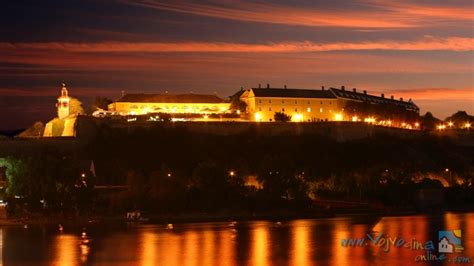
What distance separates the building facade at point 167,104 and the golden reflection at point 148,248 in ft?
74.2

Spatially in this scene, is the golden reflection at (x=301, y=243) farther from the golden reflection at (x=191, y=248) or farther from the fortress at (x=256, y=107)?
the fortress at (x=256, y=107)

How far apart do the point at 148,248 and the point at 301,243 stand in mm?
4997

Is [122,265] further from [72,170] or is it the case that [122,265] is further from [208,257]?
[72,170]

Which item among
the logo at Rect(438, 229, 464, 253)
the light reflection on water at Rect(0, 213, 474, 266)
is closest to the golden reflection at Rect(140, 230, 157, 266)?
the light reflection on water at Rect(0, 213, 474, 266)

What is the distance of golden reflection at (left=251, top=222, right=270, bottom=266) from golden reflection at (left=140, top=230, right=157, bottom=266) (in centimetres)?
296

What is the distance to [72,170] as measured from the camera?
3681 centimetres

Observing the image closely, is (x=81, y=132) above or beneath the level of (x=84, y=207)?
above

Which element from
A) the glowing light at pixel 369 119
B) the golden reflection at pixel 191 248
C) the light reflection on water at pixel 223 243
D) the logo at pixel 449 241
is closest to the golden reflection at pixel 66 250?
the light reflection on water at pixel 223 243

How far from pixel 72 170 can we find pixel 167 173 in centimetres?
491

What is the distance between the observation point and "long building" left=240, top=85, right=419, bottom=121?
57.5 m

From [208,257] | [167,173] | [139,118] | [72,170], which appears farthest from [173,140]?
[208,257]

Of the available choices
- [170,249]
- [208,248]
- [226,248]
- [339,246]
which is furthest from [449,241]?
[170,249]

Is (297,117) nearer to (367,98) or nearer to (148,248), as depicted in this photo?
(367,98)

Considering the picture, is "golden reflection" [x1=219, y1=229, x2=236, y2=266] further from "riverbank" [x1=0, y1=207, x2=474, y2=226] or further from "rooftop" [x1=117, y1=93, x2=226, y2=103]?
"rooftop" [x1=117, y1=93, x2=226, y2=103]
